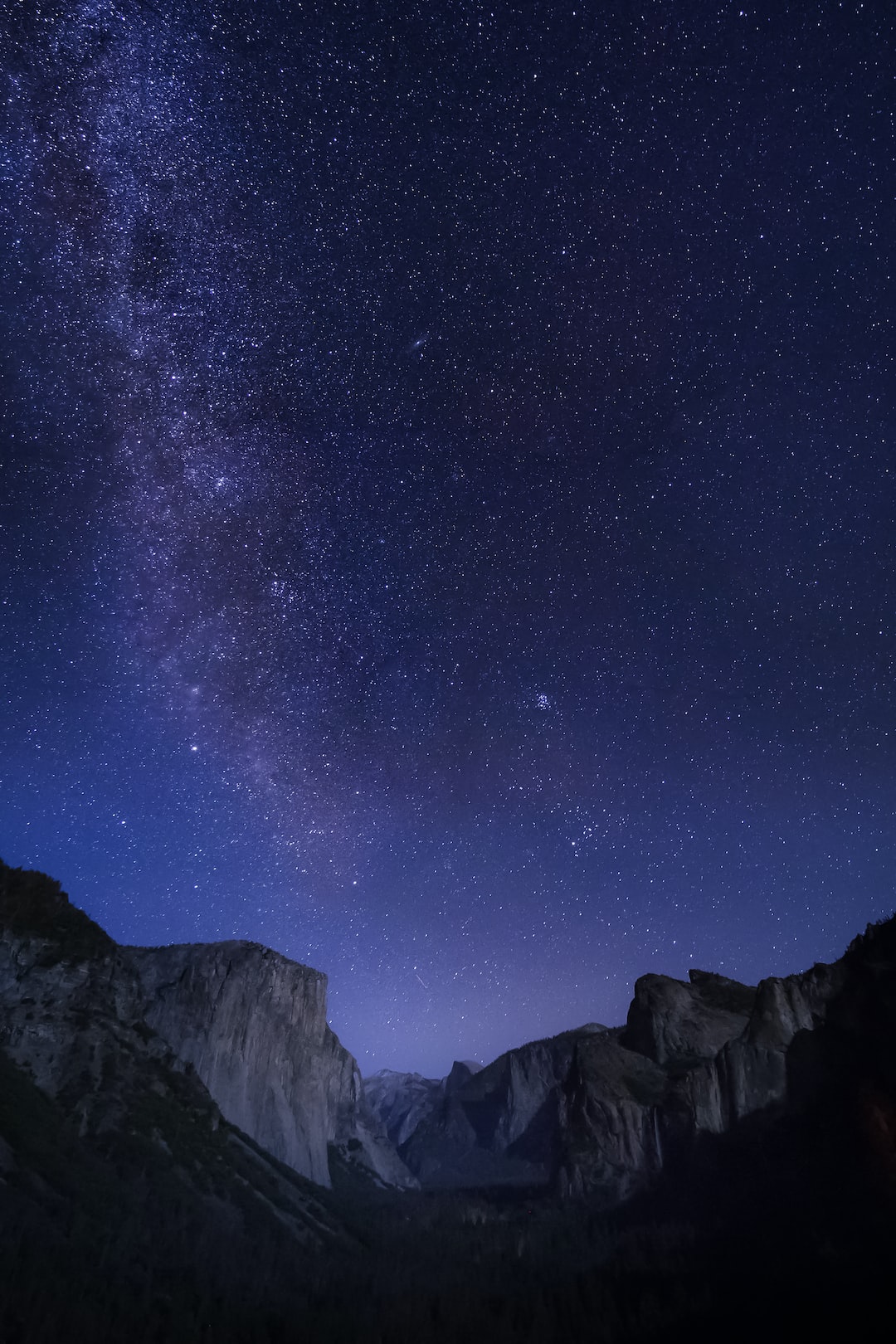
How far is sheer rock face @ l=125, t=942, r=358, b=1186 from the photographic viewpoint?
118750 mm

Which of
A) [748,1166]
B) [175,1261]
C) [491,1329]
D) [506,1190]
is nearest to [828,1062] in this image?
[748,1166]

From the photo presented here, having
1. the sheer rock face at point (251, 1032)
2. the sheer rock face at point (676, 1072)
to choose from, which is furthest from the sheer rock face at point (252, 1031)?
the sheer rock face at point (676, 1072)

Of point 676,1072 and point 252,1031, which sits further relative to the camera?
point 252,1031

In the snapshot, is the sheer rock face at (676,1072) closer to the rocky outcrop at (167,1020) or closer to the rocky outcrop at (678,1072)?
the rocky outcrop at (678,1072)

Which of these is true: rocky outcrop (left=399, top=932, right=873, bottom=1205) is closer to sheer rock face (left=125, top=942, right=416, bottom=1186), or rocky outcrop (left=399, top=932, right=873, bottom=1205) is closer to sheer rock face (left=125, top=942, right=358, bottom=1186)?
sheer rock face (left=125, top=942, right=416, bottom=1186)

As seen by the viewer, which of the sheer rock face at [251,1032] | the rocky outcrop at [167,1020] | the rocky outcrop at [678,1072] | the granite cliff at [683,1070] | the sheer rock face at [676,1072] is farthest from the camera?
the sheer rock face at [251,1032]

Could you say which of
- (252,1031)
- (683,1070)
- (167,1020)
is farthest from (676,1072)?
(167,1020)

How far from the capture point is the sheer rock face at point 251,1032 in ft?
390

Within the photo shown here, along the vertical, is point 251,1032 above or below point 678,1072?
above

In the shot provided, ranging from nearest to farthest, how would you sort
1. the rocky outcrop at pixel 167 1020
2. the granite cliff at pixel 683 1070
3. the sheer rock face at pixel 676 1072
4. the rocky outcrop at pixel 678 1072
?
the rocky outcrop at pixel 167 1020 < the granite cliff at pixel 683 1070 < the rocky outcrop at pixel 678 1072 < the sheer rock face at pixel 676 1072

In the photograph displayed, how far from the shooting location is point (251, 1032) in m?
129

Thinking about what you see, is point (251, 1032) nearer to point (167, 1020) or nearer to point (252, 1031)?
point (252, 1031)

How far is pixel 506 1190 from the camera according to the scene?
555 feet

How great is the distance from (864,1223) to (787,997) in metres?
31.9
